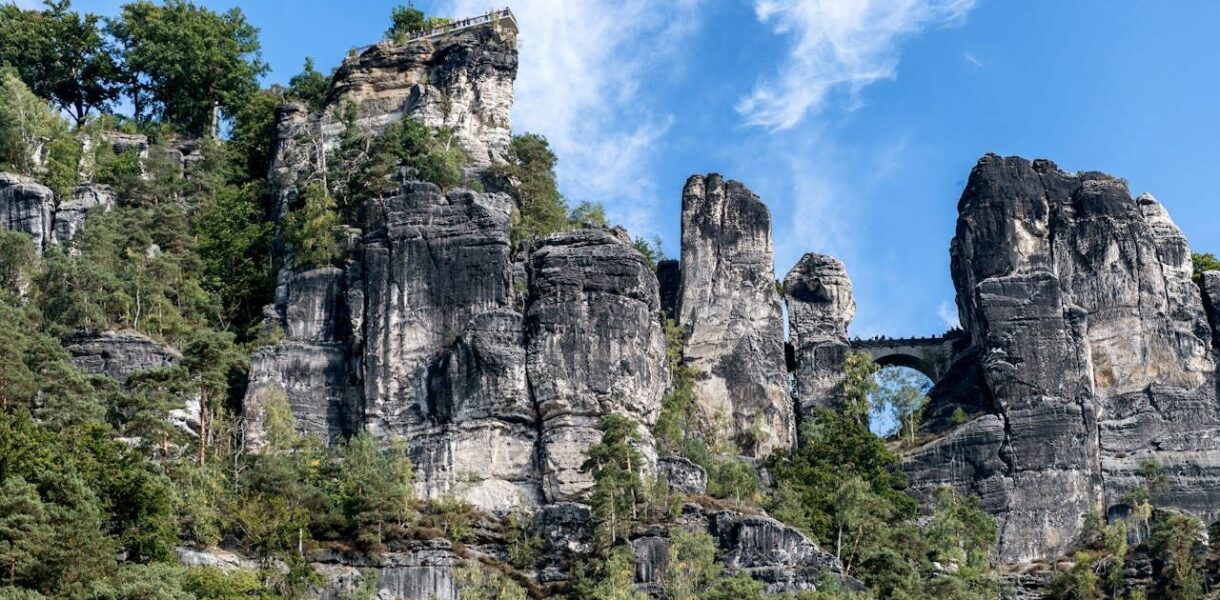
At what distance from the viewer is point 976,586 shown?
65.9 m

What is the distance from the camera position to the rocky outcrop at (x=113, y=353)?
65625mm

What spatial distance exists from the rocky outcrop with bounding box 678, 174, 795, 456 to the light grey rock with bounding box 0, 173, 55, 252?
21.7 metres

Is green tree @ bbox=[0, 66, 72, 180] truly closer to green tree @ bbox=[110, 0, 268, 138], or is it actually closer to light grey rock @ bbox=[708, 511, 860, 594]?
green tree @ bbox=[110, 0, 268, 138]

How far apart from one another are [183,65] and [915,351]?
29.1 meters

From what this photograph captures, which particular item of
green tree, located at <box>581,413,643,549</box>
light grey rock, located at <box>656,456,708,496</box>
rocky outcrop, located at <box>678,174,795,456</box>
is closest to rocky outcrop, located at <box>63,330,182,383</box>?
green tree, located at <box>581,413,643,549</box>

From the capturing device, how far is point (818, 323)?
79938mm

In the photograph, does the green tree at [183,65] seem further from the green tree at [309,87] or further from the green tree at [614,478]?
the green tree at [614,478]

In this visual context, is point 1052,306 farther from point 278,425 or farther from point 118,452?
point 118,452

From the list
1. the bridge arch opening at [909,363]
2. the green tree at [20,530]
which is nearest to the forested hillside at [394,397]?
the green tree at [20,530]

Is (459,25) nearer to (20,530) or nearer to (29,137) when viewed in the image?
(29,137)

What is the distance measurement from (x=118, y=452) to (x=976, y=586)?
25161 millimetres

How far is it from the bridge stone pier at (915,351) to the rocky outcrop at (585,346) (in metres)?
14.9

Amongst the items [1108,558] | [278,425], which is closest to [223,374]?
[278,425]

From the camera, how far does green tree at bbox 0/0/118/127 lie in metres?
82.4
